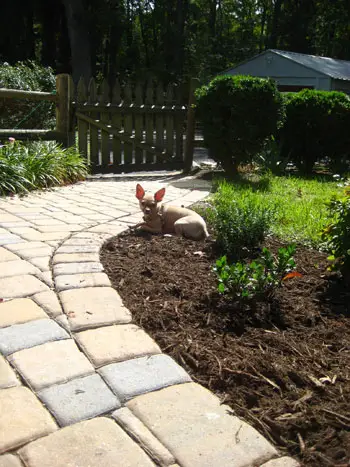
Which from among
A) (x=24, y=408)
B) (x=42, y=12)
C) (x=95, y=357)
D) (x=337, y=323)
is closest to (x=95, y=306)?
(x=95, y=357)

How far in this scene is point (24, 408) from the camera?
186cm

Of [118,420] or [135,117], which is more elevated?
[135,117]

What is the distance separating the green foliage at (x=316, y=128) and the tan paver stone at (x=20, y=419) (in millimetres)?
8996

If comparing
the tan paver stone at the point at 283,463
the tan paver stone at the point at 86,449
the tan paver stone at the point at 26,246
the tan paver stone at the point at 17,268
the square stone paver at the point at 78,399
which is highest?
the tan paver stone at the point at 26,246

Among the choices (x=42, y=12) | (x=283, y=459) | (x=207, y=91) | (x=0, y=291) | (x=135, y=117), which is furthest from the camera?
(x=42, y=12)

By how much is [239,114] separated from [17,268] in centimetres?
572

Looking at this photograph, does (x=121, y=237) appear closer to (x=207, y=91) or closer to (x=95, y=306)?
(x=95, y=306)

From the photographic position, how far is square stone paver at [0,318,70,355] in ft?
7.63

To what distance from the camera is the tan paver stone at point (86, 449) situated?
1.58 metres

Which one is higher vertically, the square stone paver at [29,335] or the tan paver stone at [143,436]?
the square stone paver at [29,335]

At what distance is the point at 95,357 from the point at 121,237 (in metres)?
2.23

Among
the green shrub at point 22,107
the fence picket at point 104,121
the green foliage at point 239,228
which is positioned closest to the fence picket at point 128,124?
the fence picket at point 104,121

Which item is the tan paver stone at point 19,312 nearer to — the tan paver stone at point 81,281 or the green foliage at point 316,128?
the tan paver stone at point 81,281

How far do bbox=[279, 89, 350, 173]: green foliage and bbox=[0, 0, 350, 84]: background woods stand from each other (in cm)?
1400
